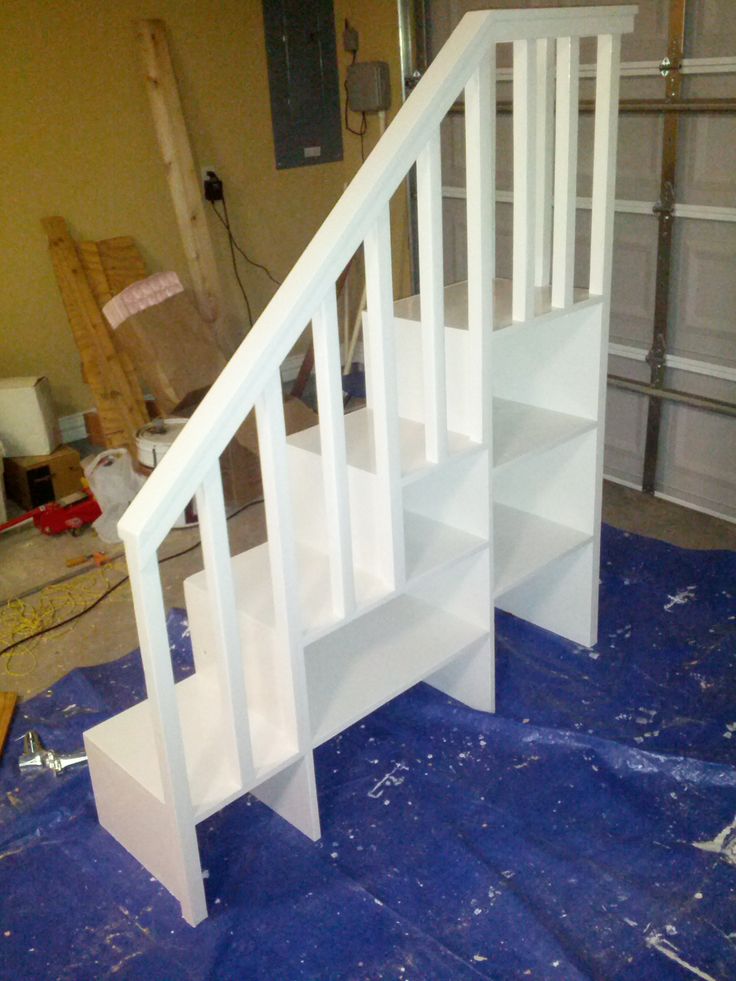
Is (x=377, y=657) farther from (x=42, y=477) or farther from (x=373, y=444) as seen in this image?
(x=42, y=477)

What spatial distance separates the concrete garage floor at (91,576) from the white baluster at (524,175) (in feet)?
5.04

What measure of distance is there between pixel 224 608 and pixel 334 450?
14.0 inches

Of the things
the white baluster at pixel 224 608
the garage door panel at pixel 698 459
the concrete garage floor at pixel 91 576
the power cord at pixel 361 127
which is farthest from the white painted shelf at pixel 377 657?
the power cord at pixel 361 127

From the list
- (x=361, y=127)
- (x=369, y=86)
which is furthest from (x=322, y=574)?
(x=361, y=127)

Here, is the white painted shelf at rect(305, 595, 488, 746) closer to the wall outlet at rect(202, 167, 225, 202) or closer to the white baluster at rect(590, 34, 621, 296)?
the white baluster at rect(590, 34, 621, 296)

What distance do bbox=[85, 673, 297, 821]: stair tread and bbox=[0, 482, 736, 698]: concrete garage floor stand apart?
768mm

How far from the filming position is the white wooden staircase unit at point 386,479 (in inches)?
67.5

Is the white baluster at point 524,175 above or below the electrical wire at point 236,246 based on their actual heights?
above

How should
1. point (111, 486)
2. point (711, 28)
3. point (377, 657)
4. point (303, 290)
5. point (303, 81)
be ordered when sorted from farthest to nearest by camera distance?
point (303, 81) → point (111, 486) → point (711, 28) → point (377, 657) → point (303, 290)

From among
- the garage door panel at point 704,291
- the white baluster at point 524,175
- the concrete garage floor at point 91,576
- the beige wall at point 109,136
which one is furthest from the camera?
the beige wall at point 109,136

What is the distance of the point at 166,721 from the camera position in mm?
1729

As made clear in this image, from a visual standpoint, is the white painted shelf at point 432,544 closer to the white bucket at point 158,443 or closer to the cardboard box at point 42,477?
the white bucket at point 158,443

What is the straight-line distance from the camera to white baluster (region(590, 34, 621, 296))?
85.9 inches


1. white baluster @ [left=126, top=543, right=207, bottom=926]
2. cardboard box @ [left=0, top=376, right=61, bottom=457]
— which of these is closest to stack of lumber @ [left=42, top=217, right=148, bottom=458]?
cardboard box @ [left=0, top=376, right=61, bottom=457]
